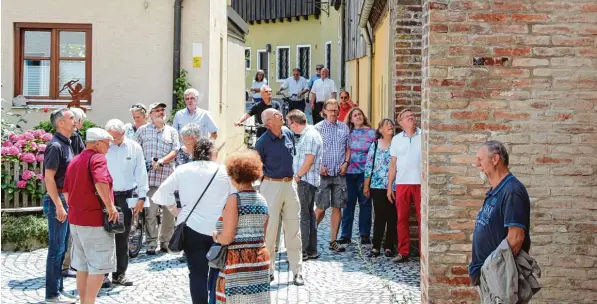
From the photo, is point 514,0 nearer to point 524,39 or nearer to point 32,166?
point 524,39

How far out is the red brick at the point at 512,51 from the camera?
22.3ft

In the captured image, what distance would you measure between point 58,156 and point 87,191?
92 centimetres

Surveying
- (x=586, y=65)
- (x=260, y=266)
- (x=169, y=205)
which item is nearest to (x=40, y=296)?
(x=169, y=205)

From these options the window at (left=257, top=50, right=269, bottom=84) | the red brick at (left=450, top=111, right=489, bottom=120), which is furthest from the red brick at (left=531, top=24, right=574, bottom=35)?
the window at (left=257, top=50, right=269, bottom=84)

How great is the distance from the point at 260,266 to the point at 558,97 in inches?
101

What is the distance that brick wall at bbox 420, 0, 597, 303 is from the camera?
267 inches

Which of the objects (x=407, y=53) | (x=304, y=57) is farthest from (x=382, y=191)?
(x=304, y=57)

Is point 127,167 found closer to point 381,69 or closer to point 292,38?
point 381,69

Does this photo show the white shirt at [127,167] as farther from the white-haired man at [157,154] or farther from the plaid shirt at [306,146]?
the plaid shirt at [306,146]

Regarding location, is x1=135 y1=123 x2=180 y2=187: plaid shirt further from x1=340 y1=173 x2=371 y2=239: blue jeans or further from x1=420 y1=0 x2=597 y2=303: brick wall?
x1=420 y1=0 x2=597 y2=303: brick wall

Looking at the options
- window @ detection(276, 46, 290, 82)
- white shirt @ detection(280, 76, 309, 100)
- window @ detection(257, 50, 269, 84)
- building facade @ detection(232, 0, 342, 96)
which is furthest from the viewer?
window @ detection(257, 50, 269, 84)

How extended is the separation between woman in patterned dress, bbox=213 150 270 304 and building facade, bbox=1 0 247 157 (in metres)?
8.82

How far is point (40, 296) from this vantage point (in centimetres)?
868

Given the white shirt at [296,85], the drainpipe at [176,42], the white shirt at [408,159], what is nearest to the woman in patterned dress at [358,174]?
the white shirt at [408,159]
